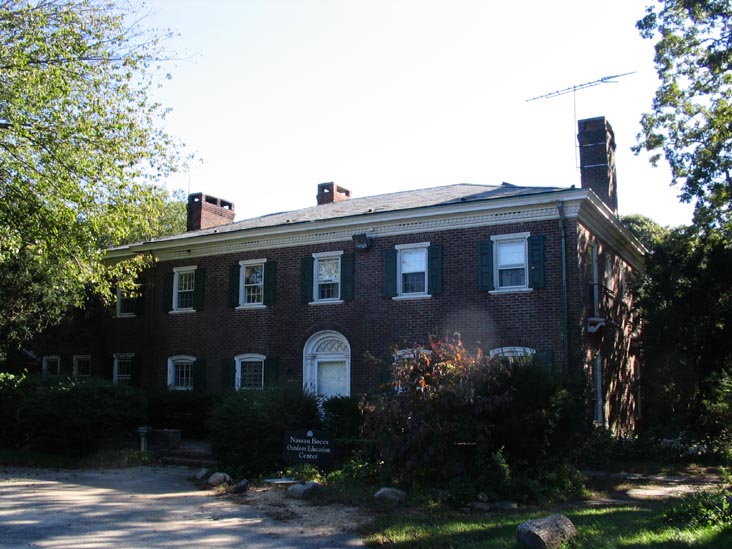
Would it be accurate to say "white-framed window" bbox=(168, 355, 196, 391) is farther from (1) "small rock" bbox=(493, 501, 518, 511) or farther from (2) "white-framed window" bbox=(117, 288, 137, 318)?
(1) "small rock" bbox=(493, 501, 518, 511)

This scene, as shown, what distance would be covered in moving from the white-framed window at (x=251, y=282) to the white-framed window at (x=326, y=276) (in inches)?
81.3

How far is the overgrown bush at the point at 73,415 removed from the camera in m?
16.6

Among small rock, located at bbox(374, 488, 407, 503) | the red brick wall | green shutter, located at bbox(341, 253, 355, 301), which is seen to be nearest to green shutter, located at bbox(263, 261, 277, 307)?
the red brick wall

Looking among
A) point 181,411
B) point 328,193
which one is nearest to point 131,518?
point 181,411

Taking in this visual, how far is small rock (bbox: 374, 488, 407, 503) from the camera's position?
10781mm

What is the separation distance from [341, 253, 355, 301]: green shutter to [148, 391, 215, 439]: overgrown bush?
191 inches

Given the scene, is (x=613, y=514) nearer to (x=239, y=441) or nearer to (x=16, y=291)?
(x=239, y=441)

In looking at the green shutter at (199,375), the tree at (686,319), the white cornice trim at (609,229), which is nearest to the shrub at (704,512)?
the white cornice trim at (609,229)

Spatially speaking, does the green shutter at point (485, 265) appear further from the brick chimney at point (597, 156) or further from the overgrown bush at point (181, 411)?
the overgrown bush at point (181, 411)

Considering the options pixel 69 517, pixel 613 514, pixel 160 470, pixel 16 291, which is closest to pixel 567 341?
pixel 613 514

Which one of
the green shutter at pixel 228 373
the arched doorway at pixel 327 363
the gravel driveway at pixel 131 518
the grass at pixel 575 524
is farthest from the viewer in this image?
the green shutter at pixel 228 373

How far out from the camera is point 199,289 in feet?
76.6

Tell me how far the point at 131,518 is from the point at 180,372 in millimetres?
13866

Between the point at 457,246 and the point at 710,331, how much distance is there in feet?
24.6
